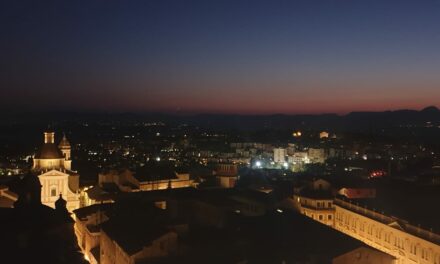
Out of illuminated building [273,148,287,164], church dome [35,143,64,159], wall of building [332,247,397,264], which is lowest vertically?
illuminated building [273,148,287,164]

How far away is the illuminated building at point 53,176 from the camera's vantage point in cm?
5219

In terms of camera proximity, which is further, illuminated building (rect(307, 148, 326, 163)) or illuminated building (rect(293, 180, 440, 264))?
illuminated building (rect(307, 148, 326, 163))

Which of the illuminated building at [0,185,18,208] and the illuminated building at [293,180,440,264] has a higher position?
the illuminated building at [0,185,18,208]

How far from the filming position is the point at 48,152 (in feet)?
179

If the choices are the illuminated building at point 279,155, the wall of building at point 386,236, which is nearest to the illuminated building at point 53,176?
the wall of building at point 386,236

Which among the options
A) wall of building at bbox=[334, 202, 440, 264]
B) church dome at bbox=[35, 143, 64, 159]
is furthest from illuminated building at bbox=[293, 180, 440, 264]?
church dome at bbox=[35, 143, 64, 159]

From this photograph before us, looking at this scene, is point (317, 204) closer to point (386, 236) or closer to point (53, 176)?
point (386, 236)

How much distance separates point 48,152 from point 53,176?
10.4 ft

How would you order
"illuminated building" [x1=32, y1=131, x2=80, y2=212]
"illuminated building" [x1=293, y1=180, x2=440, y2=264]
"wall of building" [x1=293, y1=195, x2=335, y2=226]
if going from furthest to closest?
1. "illuminated building" [x1=32, y1=131, x2=80, y2=212]
2. "wall of building" [x1=293, y1=195, x2=335, y2=226]
3. "illuminated building" [x1=293, y1=180, x2=440, y2=264]

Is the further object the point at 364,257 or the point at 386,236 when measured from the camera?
the point at 386,236

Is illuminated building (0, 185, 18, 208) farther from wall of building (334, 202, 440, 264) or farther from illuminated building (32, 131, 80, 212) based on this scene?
wall of building (334, 202, 440, 264)

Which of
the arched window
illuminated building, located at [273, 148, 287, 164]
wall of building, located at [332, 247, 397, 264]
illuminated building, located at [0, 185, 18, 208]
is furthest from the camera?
illuminated building, located at [273, 148, 287, 164]

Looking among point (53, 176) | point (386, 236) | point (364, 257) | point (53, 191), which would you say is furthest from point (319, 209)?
point (53, 176)

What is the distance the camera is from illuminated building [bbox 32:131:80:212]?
2055 inches
